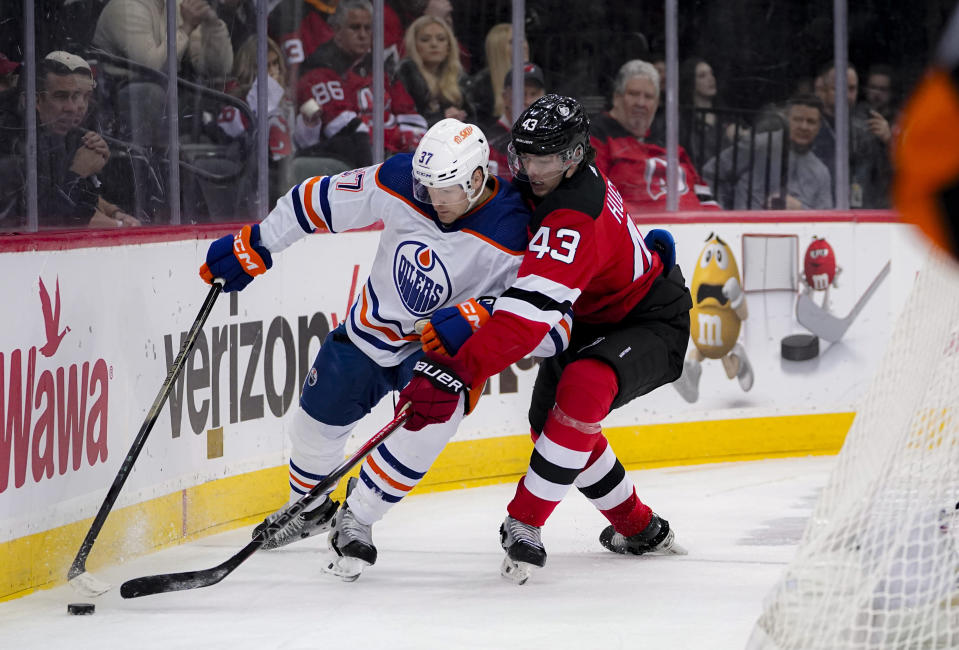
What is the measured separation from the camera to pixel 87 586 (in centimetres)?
289

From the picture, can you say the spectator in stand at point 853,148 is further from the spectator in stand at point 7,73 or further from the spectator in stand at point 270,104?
the spectator in stand at point 7,73

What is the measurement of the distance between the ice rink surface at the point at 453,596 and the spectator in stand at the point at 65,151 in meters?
0.88

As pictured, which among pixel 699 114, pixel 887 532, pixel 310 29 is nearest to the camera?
pixel 887 532

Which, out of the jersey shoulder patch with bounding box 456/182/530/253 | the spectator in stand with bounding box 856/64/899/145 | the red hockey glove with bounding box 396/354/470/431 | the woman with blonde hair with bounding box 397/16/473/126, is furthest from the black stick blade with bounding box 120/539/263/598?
the spectator in stand with bounding box 856/64/899/145

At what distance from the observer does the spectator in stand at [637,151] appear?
16.6ft

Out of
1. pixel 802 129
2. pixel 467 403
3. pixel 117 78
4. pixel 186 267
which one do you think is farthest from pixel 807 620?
pixel 802 129

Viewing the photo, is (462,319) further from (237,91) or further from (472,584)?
(237,91)

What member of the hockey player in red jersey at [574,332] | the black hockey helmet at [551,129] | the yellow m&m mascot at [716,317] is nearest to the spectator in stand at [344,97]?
the yellow m&m mascot at [716,317]

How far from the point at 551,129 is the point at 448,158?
23 cm

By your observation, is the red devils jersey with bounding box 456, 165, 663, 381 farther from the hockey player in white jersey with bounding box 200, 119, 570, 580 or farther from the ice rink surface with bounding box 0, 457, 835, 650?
the ice rink surface with bounding box 0, 457, 835, 650

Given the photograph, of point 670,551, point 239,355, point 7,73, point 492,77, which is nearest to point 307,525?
point 239,355

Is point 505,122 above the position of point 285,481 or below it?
above

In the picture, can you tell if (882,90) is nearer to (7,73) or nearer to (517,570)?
(517,570)

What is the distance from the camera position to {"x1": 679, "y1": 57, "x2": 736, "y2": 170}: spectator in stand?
5.23 metres
